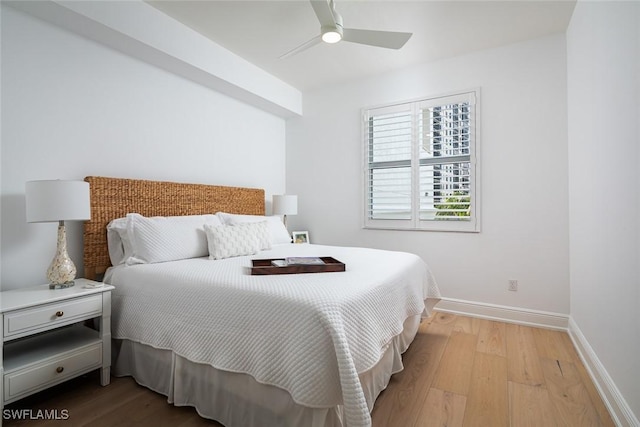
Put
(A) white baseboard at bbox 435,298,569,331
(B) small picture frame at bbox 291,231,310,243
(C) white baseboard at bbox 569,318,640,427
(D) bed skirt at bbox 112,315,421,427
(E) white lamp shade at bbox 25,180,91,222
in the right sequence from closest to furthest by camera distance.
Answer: (D) bed skirt at bbox 112,315,421,427
(C) white baseboard at bbox 569,318,640,427
(E) white lamp shade at bbox 25,180,91,222
(A) white baseboard at bbox 435,298,569,331
(B) small picture frame at bbox 291,231,310,243

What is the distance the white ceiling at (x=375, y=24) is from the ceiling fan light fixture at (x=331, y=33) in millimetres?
405

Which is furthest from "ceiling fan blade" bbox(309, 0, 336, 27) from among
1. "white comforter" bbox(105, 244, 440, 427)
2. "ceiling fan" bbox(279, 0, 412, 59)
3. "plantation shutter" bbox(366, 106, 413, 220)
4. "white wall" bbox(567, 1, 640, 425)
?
"plantation shutter" bbox(366, 106, 413, 220)

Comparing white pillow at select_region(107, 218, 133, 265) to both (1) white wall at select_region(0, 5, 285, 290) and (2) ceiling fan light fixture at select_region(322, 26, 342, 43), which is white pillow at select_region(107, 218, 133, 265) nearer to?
(1) white wall at select_region(0, 5, 285, 290)

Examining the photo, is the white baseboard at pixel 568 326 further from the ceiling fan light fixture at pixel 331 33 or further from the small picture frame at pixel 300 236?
the ceiling fan light fixture at pixel 331 33

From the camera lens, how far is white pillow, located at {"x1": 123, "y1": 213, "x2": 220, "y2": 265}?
7.47 ft

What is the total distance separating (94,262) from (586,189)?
3490 millimetres

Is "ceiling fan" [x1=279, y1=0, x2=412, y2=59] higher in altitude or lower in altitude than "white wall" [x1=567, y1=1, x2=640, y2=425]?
higher

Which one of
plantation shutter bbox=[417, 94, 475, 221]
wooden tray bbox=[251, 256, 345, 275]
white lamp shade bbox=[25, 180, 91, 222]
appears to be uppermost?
plantation shutter bbox=[417, 94, 475, 221]

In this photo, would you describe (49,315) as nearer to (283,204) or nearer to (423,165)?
(283,204)

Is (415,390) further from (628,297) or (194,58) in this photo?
(194,58)

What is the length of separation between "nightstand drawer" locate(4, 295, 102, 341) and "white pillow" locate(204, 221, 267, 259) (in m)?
0.79

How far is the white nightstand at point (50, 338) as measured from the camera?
1605mm

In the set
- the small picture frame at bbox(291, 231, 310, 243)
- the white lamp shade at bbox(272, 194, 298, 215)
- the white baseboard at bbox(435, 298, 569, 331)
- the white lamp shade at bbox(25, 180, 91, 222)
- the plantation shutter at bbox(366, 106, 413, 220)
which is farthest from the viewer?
the small picture frame at bbox(291, 231, 310, 243)

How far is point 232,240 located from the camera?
102 inches
